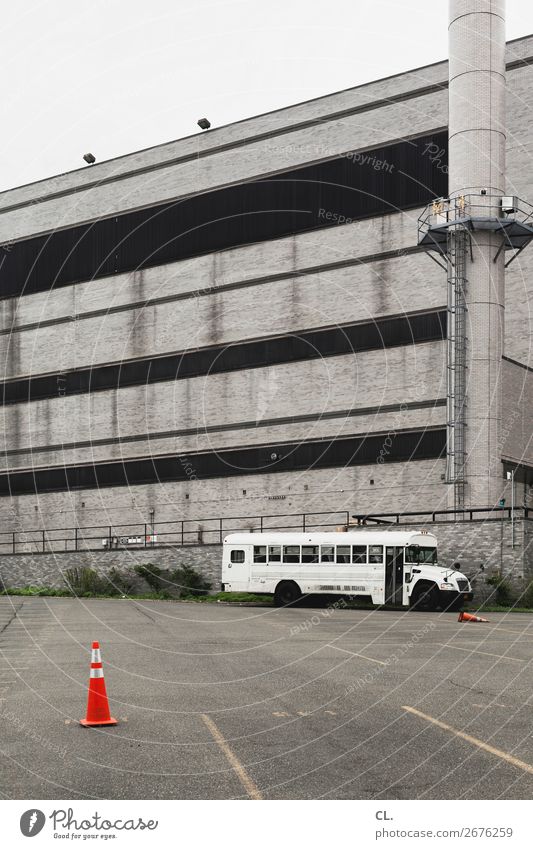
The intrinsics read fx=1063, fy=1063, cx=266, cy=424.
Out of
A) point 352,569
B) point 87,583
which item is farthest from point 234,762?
point 87,583

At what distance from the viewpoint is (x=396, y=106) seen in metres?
50.0

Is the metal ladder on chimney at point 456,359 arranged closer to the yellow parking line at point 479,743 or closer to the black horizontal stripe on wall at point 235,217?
the black horizontal stripe on wall at point 235,217

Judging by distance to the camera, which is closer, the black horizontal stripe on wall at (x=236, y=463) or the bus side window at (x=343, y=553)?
the bus side window at (x=343, y=553)

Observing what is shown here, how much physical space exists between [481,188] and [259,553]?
1663 centimetres

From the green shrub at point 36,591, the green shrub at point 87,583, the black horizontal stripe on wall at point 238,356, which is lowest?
the green shrub at point 36,591

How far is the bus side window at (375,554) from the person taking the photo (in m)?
36.1


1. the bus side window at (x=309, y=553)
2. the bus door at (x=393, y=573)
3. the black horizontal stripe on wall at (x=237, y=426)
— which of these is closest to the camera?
the bus door at (x=393, y=573)

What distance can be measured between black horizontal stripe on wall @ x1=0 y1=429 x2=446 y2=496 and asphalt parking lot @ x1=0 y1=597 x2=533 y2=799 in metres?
22.4

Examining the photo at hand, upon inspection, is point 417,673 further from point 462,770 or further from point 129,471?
point 129,471

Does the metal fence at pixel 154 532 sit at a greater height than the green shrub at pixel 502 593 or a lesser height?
greater

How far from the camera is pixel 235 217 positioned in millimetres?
55062

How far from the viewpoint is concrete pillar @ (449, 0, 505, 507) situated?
4075 centimetres

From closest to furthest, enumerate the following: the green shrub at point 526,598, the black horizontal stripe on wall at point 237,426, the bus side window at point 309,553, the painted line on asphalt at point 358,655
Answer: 1. the painted line on asphalt at point 358,655
2. the green shrub at point 526,598
3. the bus side window at point 309,553
4. the black horizontal stripe on wall at point 237,426

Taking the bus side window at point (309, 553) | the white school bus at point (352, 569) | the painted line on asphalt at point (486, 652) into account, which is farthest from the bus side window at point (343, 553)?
the painted line on asphalt at point (486, 652)
